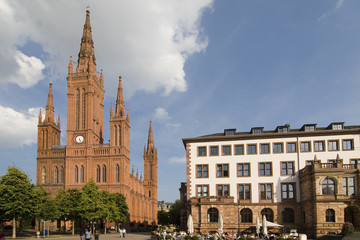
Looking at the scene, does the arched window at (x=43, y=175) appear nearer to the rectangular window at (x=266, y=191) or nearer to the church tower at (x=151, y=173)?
the church tower at (x=151, y=173)

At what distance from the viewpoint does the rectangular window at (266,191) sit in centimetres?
5844

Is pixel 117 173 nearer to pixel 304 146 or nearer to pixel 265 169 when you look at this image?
pixel 265 169

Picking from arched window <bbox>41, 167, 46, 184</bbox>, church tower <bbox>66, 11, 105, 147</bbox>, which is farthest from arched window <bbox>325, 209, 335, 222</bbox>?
arched window <bbox>41, 167, 46, 184</bbox>

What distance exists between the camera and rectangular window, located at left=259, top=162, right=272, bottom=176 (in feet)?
194

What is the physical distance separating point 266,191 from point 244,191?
10.4 ft

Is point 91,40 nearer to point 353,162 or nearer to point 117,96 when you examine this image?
point 117,96

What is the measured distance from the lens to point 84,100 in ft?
364

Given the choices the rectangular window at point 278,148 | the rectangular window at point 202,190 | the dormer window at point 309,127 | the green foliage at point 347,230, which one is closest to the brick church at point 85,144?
the rectangular window at point 202,190

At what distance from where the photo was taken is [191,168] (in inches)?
2395

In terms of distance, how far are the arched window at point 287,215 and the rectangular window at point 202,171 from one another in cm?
1222

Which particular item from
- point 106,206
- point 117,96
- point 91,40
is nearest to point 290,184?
point 106,206

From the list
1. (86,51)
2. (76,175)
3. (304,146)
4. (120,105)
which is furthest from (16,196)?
(86,51)

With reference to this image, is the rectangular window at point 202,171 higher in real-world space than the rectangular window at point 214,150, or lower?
lower

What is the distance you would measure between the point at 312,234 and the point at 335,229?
10.1 ft
